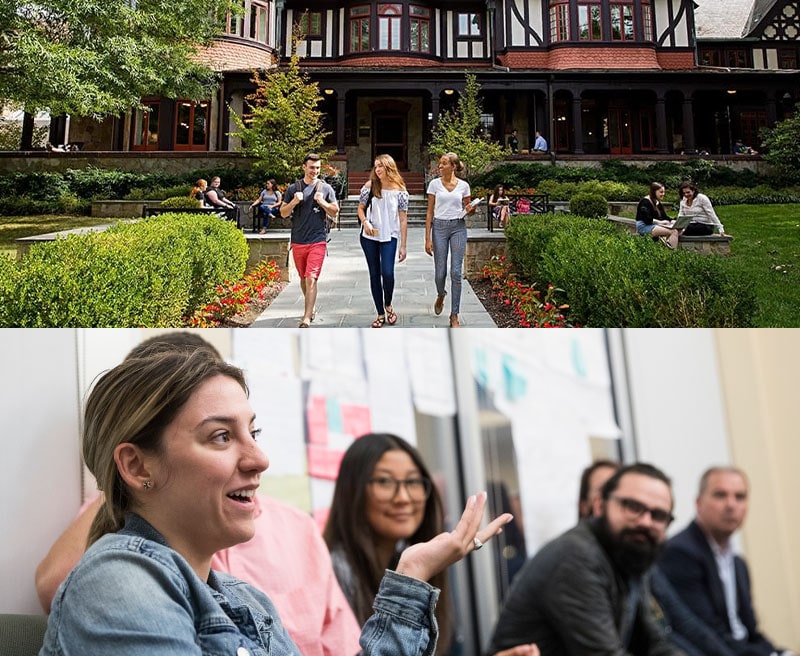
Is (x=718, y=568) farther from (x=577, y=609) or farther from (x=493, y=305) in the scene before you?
(x=493, y=305)

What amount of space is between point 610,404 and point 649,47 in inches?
966

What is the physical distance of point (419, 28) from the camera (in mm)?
25312

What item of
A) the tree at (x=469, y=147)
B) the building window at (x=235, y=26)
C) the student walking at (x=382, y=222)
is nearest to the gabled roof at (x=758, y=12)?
the tree at (x=469, y=147)

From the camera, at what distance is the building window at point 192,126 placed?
23.4m

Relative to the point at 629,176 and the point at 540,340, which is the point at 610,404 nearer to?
the point at 540,340

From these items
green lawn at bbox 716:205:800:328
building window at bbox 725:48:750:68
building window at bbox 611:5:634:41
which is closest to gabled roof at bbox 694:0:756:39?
building window at bbox 725:48:750:68

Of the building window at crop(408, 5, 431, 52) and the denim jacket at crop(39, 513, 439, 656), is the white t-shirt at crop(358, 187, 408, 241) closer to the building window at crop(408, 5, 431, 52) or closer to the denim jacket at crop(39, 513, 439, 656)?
the denim jacket at crop(39, 513, 439, 656)

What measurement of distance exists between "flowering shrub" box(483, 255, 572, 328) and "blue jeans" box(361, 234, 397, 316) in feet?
5.16

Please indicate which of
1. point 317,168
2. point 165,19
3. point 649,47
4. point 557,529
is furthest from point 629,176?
point 557,529

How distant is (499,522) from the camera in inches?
64.6

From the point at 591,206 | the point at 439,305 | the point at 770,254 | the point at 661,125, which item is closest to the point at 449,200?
the point at 439,305

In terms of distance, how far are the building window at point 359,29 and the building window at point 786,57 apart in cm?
1863

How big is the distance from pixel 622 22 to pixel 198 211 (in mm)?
20927

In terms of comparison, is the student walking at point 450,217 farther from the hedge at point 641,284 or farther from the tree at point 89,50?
the tree at point 89,50
